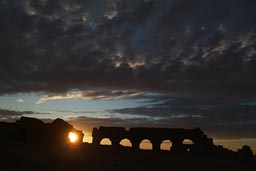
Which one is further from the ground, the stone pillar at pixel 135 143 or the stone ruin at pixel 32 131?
the stone ruin at pixel 32 131

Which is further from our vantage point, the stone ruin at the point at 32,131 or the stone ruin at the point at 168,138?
the stone ruin at the point at 168,138

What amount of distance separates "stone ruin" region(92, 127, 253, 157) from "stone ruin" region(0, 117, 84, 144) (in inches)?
292

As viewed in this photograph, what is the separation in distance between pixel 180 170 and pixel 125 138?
17696 millimetres

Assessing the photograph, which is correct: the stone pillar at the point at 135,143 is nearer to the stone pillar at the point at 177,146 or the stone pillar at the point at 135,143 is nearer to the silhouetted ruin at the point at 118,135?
the silhouetted ruin at the point at 118,135

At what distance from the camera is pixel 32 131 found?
93.5 feet

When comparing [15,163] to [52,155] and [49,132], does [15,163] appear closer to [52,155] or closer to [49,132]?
[52,155]

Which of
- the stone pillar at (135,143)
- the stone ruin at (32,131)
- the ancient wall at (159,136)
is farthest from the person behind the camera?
the stone pillar at (135,143)

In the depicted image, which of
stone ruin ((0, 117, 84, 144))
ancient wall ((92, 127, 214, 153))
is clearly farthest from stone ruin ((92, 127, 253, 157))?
stone ruin ((0, 117, 84, 144))

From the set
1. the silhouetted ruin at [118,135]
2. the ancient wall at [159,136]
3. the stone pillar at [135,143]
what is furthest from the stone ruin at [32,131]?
the stone pillar at [135,143]

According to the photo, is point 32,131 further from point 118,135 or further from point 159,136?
point 159,136

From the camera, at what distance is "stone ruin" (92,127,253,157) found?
3366cm

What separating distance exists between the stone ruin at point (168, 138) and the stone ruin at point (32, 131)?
24.3 feet

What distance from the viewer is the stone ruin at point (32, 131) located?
92.0 ft

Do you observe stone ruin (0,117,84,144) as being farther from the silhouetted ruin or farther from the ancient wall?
the ancient wall
